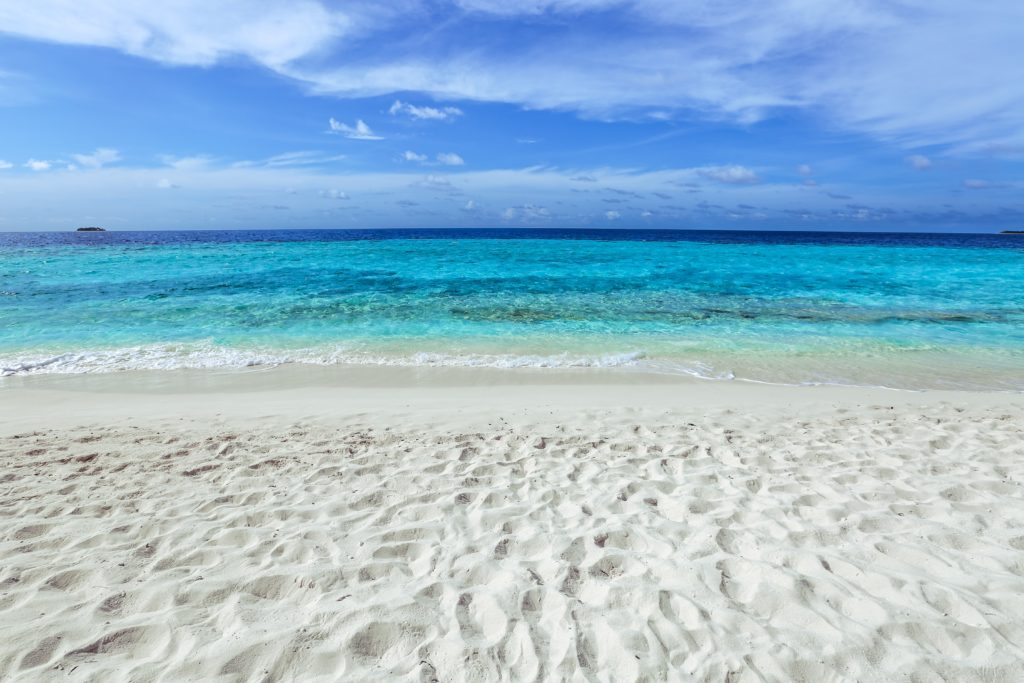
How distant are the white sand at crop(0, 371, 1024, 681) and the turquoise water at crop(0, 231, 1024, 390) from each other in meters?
3.39

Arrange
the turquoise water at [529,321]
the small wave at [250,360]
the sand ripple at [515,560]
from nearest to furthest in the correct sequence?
the sand ripple at [515,560]
the small wave at [250,360]
the turquoise water at [529,321]

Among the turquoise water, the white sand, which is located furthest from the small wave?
the white sand

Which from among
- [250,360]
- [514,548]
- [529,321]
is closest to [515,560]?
[514,548]

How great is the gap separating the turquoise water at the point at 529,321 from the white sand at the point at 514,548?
3.39m

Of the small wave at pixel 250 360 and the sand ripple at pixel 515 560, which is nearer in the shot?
the sand ripple at pixel 515 560

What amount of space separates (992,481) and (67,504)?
763 cm

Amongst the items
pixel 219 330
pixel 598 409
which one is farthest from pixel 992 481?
pixel 219 330

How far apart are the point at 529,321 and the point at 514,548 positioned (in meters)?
10.3

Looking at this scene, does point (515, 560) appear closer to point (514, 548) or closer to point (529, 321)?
point (514, 548)

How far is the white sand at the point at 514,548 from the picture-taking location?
8.93ft

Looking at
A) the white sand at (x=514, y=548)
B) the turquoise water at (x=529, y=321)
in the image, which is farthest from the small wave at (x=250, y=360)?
the white sand at (x=514, y=548)

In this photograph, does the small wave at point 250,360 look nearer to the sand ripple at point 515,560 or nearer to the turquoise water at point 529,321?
the turquoise water at point 529,321

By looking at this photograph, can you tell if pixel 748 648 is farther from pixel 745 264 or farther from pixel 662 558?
pixel 745 264

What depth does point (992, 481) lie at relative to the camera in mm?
4512
